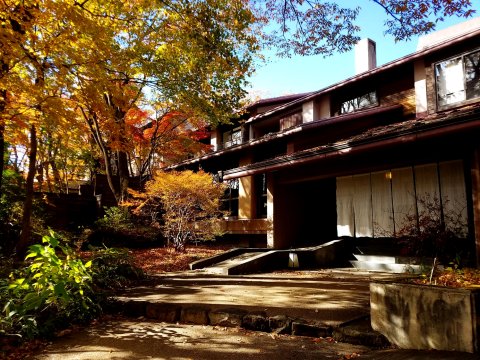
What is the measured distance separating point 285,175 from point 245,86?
4.92 metres

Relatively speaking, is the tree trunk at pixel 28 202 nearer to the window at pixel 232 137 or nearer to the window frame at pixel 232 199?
the window frame at pixel 232 199

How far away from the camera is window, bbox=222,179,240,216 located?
59.2ft

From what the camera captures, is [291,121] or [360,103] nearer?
[360,103]

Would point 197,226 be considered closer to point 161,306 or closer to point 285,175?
point 285,175

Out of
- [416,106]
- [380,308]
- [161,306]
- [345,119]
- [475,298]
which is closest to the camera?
[475,298]

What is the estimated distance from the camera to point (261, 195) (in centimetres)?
1659

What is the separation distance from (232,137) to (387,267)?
14.2m

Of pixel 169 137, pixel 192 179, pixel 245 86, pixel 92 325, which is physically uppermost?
pixel 169 137

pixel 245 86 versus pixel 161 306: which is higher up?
pixel 245 86

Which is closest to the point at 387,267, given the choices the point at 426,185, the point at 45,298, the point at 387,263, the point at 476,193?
the point at 387,263

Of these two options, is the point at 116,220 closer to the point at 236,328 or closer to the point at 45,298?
the point at 45,298

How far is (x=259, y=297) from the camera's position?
6223 mm

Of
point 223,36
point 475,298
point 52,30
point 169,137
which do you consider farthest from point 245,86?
point 169,137

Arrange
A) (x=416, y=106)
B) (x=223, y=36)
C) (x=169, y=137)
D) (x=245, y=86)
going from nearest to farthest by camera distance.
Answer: (x=223, y=36), (x=245, y=86), (x=416, y=106), (x=169, y=137)
